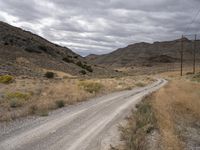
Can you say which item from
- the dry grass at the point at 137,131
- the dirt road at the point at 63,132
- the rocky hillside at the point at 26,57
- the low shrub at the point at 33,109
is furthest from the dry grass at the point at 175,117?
the rocky hillside at the point at 26,57

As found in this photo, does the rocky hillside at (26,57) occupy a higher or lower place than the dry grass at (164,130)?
higher

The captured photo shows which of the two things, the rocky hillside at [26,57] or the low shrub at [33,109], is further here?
the rocky hillside at [26,57]

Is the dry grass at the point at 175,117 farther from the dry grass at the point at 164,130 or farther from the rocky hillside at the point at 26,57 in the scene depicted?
the rocky hillside at the point at 26,57

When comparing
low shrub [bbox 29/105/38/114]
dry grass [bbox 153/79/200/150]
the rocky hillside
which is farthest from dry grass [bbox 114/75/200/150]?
the rocky hillside

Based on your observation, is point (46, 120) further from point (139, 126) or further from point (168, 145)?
point (168, 145)

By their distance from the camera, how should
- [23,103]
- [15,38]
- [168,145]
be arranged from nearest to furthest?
[168,145] < [23,103] < [15,38]

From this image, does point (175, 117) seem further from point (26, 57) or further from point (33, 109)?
point (26, 57)

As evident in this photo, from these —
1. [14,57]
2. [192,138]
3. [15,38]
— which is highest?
[15,38]

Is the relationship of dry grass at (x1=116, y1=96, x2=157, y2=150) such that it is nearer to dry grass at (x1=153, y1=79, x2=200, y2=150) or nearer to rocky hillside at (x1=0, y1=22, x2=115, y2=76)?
dry grass at (x1=153, y1=79, x2=200, y2=150)

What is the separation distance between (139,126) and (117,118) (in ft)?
8.18

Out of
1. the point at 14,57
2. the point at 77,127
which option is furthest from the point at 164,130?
the point at 14,57

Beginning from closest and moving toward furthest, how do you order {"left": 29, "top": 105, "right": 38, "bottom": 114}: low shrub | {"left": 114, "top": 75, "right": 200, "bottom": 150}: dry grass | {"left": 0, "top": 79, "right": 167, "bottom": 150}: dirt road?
1. {"left": 0, "top": 79, "right": 167, "bottom": 150}: dirt road
2. {"left": 114, "top": 75, "right": 200, "bottom": 150}: dry grass
3. {"left": 29, "top": 105, "right": 38, "bottom": 114}: low shrub

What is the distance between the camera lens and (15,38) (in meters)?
80.7

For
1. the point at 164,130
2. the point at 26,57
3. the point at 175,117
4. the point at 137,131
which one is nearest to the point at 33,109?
the point at 137,131
